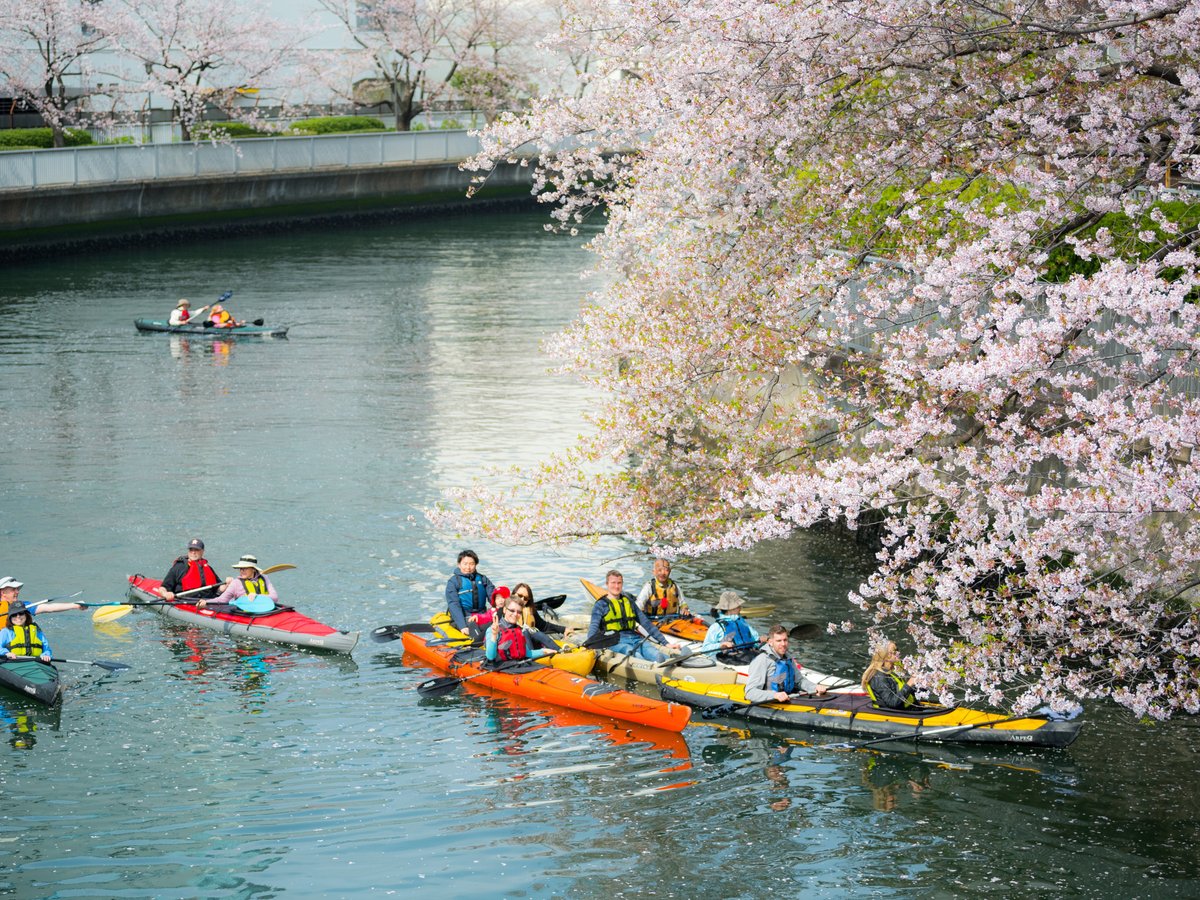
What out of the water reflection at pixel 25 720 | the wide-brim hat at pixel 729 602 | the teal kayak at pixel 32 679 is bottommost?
the water reflection at pixel 25 720

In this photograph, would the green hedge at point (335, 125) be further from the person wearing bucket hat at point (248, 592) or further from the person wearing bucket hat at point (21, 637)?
the person wearing bucket hat at point (21, 637)

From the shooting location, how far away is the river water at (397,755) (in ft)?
44.4

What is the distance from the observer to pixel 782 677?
56.9ft

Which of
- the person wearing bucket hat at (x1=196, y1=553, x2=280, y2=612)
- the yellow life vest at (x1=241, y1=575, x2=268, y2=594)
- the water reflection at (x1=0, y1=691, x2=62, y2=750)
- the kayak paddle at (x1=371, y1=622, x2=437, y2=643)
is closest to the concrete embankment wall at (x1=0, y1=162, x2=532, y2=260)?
the person wearing bucket hat at (x1=196, y1=553, x2=280, y2=612)

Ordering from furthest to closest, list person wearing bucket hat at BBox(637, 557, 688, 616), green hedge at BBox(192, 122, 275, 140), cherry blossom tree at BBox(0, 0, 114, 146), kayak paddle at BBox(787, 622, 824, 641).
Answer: green hedge at BBox(192, 122, 275, 140), cherry blossom tree at BBox(0, 0, 114, 146), person wearing bucket hat at BBox(637, 557, 688, 616), kayak paddle at BBox(787, 622, 824, 641)

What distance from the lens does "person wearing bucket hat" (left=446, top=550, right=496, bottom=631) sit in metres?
19.7

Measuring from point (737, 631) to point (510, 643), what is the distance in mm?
2787

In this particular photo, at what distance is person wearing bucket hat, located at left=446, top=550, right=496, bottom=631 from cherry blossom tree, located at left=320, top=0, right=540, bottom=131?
54312mm

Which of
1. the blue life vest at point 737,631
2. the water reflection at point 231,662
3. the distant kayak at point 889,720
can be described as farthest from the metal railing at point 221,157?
the distant kayak at point 889,720

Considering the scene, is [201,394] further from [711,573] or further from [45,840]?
[45,840]

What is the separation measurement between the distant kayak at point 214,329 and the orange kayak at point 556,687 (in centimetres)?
2291

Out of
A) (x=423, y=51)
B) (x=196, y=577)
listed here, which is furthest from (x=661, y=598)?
(x=423, y=51)

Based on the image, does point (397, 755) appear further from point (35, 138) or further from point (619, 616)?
point (35, 138)

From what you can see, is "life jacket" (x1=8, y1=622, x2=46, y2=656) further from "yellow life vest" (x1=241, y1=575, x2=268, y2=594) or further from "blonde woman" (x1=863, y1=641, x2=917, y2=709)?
"blonde woman" (x1=863, y1=641, x2=917, y2=709)
